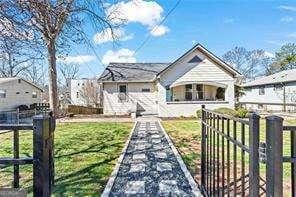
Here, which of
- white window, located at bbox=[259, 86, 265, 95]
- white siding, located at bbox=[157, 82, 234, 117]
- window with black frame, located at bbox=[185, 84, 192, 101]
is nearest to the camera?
white siding, located at bbox=[157, 82, 234, 117]

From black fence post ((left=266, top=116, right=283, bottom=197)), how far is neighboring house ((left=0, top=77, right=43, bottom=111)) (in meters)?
33.3

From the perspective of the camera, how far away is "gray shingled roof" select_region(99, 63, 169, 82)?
95.0 feet

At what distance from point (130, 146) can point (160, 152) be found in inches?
57.6

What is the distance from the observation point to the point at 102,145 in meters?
11.3

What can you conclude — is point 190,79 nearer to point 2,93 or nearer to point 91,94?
point 91,94

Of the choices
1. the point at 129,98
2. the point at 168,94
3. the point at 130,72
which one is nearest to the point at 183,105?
the point at 168,94

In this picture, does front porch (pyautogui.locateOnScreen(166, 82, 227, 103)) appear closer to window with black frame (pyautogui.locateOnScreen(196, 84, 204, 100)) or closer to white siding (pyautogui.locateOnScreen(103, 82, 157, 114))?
window with black frame (pyautogui.locateOnScreen(196, 84, 204, 100))

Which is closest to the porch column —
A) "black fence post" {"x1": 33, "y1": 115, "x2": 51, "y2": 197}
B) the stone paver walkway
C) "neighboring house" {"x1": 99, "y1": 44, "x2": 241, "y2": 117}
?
"neighboring house" {"x1": 99, "y1": 44, "x2": 241, "y2": 117}

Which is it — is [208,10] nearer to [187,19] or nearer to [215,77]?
[187,19]

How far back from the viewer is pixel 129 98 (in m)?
29.1

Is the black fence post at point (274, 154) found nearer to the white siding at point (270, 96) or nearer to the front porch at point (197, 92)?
the front porch at point (197, 92)

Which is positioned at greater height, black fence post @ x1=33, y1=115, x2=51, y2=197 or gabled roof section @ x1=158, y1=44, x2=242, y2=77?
gabled roof section @ x1=158, y1=44, x2=242, y2=77

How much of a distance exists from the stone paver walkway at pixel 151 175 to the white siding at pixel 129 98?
1838 centimetres

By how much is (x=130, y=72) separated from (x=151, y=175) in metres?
23.5
